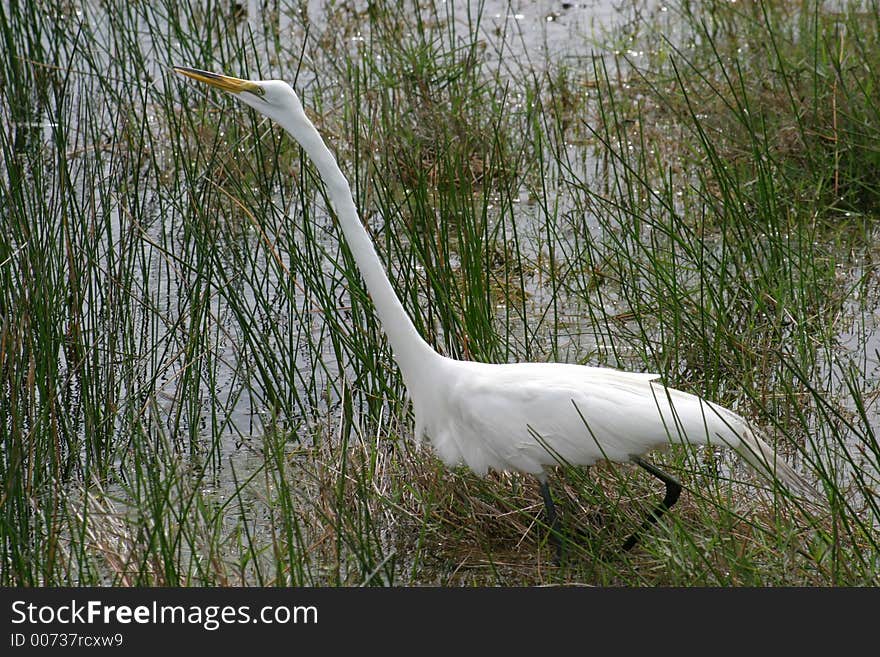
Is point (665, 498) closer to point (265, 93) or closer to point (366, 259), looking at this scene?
point (366, 259)

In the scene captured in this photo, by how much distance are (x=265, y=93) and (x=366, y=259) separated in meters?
0.40

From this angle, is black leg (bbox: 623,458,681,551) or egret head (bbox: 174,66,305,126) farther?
black leg (bbox: 623,458,681,551)

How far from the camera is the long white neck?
8.18 feet

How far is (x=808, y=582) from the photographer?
2211mm

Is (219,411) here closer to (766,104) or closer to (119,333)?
(119,333)

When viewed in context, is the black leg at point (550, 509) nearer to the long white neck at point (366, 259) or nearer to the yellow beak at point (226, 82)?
the long white neck at point (366, 259)

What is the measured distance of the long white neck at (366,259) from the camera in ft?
8.18

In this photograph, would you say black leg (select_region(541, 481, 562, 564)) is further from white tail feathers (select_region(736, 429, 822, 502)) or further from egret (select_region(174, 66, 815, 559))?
white tail feathers (select_region(736, 429, 822, 502))

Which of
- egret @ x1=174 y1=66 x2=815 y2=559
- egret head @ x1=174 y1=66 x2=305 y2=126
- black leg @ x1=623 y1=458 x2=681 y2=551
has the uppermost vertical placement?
egret head @ x1=174 y1=66 x2=305 y2=126

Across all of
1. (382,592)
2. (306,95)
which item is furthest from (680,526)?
(306,95)

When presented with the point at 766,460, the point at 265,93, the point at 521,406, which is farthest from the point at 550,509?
the point at 265,93

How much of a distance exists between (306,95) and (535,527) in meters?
3.22

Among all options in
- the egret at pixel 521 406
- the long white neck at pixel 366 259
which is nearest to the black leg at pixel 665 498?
the egret at pixel 521 406

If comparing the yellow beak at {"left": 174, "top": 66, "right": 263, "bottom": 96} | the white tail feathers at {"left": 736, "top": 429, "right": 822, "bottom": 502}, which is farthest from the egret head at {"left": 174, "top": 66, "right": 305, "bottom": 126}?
the white tail feathers at {"left": 736, "top": 429, "right": 822, "bottom": 502}
